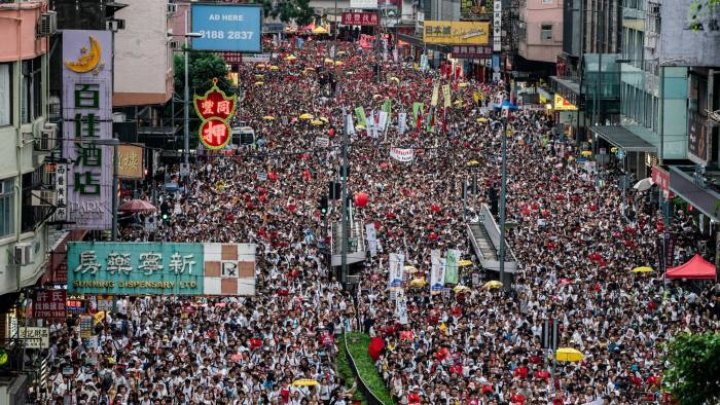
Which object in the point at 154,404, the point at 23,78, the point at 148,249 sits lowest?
the point at 154,404

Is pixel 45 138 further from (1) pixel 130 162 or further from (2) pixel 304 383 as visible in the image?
(1) pixel 130 162

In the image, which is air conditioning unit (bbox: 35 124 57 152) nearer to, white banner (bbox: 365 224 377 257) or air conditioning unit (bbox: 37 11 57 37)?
air conditioning unit (bbox: 37 11 57 37)

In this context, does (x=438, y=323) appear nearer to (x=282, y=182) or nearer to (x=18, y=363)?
(x=18, y=363)

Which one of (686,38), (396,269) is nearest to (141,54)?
(686,38)

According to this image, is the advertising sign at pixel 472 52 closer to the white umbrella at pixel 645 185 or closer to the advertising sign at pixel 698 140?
the white umbrella at pixel 645 185

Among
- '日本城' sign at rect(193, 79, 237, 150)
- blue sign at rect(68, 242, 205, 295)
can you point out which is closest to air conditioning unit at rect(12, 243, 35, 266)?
blue sign at rect(68, 242, 205, 295)

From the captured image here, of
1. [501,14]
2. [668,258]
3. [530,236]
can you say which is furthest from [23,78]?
[501,14]

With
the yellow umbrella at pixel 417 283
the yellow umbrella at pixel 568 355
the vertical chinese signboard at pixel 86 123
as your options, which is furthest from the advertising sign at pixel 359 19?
the yellow umbrella at pixel 568 355
